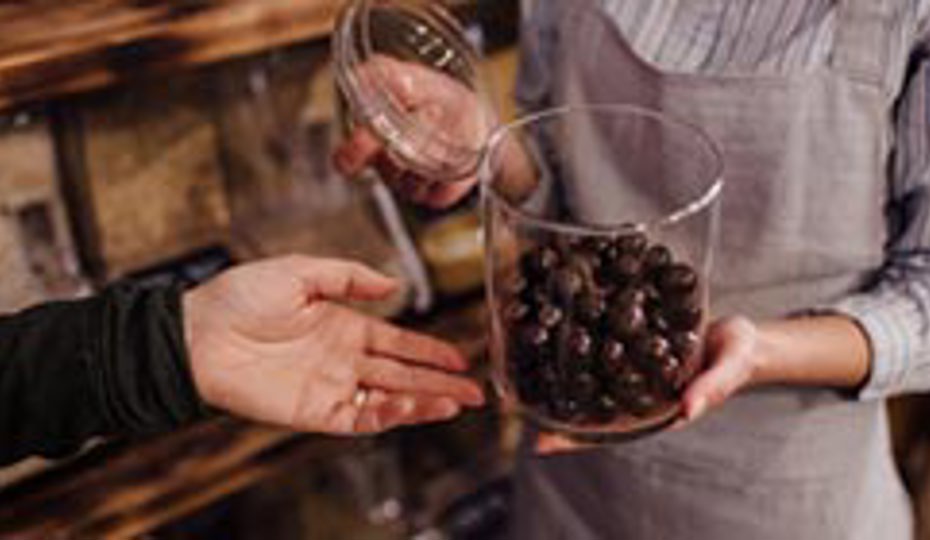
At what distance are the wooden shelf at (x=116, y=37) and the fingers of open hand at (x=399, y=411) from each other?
330mm

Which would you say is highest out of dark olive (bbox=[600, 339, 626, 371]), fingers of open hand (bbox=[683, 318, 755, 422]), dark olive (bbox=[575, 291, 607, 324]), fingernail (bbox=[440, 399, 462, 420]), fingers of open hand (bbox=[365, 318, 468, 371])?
dark olive (bbox=[575, 291, 607, 324])

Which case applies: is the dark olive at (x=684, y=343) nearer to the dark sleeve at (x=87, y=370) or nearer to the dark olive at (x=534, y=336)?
the dark olive at (x=534, y=336)

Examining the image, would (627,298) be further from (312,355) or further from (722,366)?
(312,355)

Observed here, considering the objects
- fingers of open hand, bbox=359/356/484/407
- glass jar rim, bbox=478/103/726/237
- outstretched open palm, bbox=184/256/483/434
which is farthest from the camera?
fingers of open hand, bbox=359/356/484/407

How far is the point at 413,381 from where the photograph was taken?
96 cm

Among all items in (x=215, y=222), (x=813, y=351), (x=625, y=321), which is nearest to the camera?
(x=625, y=321)

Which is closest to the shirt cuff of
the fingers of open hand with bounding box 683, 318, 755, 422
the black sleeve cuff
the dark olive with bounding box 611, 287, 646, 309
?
the fingers of open hand with bounding box 683, 318, 755, 422

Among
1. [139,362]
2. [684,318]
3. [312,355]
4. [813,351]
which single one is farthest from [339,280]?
[813,351]

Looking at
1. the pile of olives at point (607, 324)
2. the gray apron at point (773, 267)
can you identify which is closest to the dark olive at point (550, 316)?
the pile of olives at point (607, 324)

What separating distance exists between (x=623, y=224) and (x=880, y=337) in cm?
23

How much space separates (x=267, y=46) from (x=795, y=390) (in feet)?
1.83

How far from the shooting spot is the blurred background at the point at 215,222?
0.92 meters

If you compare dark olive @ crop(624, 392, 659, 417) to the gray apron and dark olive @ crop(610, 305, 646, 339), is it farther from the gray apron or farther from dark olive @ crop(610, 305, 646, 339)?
the gray apron

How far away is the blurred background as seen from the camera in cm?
92
